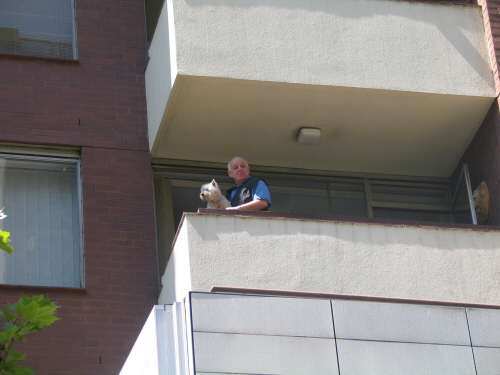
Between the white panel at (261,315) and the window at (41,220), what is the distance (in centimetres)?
281

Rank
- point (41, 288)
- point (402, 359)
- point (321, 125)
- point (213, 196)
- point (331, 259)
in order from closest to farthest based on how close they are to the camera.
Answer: point (402, 359)
point (331, 259)
point (213, 196)
point (41, 288)
point (321, 125)

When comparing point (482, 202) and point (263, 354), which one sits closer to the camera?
point (263, 354)

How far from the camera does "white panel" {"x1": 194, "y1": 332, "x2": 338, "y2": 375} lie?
13930mm

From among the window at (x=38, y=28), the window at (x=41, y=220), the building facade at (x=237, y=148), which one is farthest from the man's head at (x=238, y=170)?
the window at (x=38, y=28)

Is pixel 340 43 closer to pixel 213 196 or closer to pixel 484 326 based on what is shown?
pixel 213 196

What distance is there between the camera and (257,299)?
14430 mm

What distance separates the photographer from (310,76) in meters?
16.9

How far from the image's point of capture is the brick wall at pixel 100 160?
15930mm

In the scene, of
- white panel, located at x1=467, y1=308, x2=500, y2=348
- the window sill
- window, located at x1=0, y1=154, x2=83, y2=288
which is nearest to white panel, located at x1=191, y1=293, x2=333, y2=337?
white panel, located at x1=467, y1=308, x2=500, y2=348

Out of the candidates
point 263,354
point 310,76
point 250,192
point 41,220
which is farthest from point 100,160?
point 263,354

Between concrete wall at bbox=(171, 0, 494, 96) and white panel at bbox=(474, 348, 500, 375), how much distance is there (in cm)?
353

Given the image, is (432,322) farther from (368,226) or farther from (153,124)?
(153,124)

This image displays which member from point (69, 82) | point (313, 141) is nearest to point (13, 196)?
point (69, 82)

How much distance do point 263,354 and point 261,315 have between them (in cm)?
41
